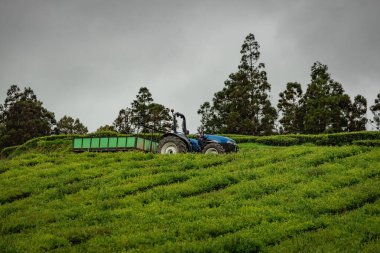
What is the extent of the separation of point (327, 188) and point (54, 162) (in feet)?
55.2

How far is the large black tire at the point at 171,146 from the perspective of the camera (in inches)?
1045

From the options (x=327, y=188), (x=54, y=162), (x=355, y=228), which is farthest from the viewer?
(x=54, y=162)

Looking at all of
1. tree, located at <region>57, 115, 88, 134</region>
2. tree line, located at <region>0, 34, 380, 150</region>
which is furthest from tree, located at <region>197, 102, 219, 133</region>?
tree, located at <region>57, 115, 88, 134</region>

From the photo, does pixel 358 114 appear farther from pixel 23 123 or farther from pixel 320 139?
pixel 23 123

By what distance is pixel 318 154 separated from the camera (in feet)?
77.0

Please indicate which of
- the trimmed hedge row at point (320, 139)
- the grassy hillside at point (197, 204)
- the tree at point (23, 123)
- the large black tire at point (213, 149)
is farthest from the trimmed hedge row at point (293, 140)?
the tree at point (23, 123)

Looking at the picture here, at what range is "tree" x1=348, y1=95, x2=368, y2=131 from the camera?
219 ft

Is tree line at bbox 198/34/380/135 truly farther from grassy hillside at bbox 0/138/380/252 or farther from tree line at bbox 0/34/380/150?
Answer: grassy hillside at bbox 0/138/380/252

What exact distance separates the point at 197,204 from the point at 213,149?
37.3 ft

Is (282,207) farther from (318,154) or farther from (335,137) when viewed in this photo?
(335,137)

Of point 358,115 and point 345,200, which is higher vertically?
point 358,115

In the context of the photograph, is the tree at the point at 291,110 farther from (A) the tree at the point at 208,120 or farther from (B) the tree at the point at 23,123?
(B) the tree at the point at 23,123

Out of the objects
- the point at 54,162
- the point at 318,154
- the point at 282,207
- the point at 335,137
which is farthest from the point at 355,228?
the point at 335,137

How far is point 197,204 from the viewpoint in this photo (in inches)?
602
